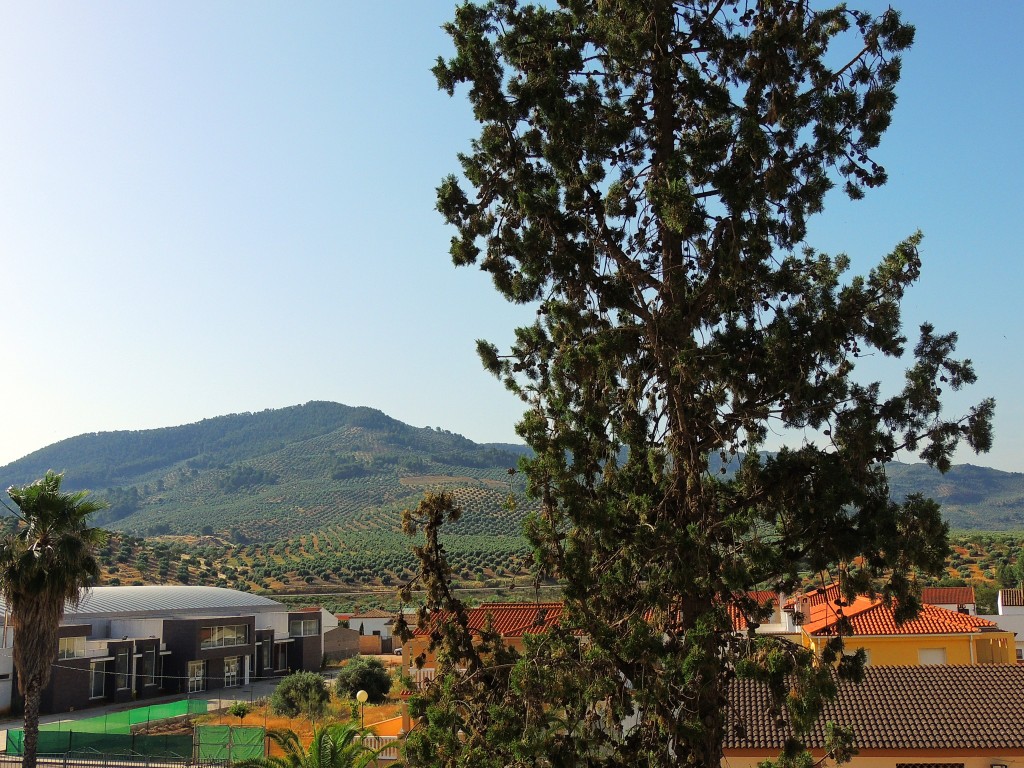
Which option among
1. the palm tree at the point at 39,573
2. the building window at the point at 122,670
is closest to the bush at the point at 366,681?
the building window at the point at 122,670

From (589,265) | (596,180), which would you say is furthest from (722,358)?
(596,180)

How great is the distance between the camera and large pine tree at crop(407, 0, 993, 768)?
434 inches

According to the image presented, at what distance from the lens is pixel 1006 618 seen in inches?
1951

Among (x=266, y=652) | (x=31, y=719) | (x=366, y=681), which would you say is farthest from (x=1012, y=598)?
(x=31, y=719)

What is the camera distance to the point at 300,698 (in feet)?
149

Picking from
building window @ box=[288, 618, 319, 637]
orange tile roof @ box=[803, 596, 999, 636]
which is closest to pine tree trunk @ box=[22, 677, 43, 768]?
orange tile roof @ box=[803, 596, 999, 636]

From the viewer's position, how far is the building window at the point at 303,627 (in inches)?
2717

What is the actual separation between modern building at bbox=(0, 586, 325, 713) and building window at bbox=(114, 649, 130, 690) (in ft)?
0.12

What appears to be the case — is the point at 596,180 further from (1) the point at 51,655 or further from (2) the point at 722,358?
(1) the point at 51,655

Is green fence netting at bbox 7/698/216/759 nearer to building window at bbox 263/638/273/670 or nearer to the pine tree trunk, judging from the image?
the pine tree trunk

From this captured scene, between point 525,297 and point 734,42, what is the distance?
4258mm

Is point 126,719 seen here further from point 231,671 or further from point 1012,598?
point 1012,598

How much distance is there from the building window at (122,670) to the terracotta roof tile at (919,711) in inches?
1610

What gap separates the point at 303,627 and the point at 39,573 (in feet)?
160
